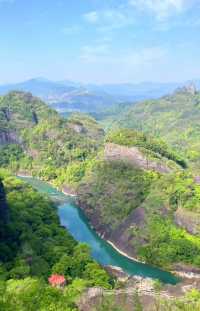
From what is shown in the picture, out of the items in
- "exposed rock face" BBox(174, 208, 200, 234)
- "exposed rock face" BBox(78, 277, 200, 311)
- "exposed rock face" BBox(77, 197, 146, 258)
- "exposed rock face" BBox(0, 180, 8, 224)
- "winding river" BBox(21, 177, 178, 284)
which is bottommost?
"winding river" BBox(21, 177, 178, 284)

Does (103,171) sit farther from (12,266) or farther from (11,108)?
(11,108)

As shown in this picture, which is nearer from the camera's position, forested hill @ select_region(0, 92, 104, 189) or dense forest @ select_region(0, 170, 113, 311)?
dense forest @ select_region(0, 170, 113, 311)

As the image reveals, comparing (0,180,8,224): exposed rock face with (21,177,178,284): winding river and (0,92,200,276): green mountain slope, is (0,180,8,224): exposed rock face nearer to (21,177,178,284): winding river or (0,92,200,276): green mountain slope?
(21,177,178,284): winding river

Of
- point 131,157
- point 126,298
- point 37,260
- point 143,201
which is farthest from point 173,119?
point 126,298


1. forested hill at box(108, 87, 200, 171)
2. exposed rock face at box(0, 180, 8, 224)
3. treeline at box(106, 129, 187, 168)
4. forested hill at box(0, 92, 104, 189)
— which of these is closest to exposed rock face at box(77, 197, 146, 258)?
treeline at box(106, 129, 187, 168)

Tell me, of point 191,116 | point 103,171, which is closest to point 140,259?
point 103,171

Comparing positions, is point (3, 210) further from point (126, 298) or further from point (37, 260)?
point (126, 298)

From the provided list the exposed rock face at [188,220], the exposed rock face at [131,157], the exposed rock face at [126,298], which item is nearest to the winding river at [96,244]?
the exposed rock face at [188,220]
